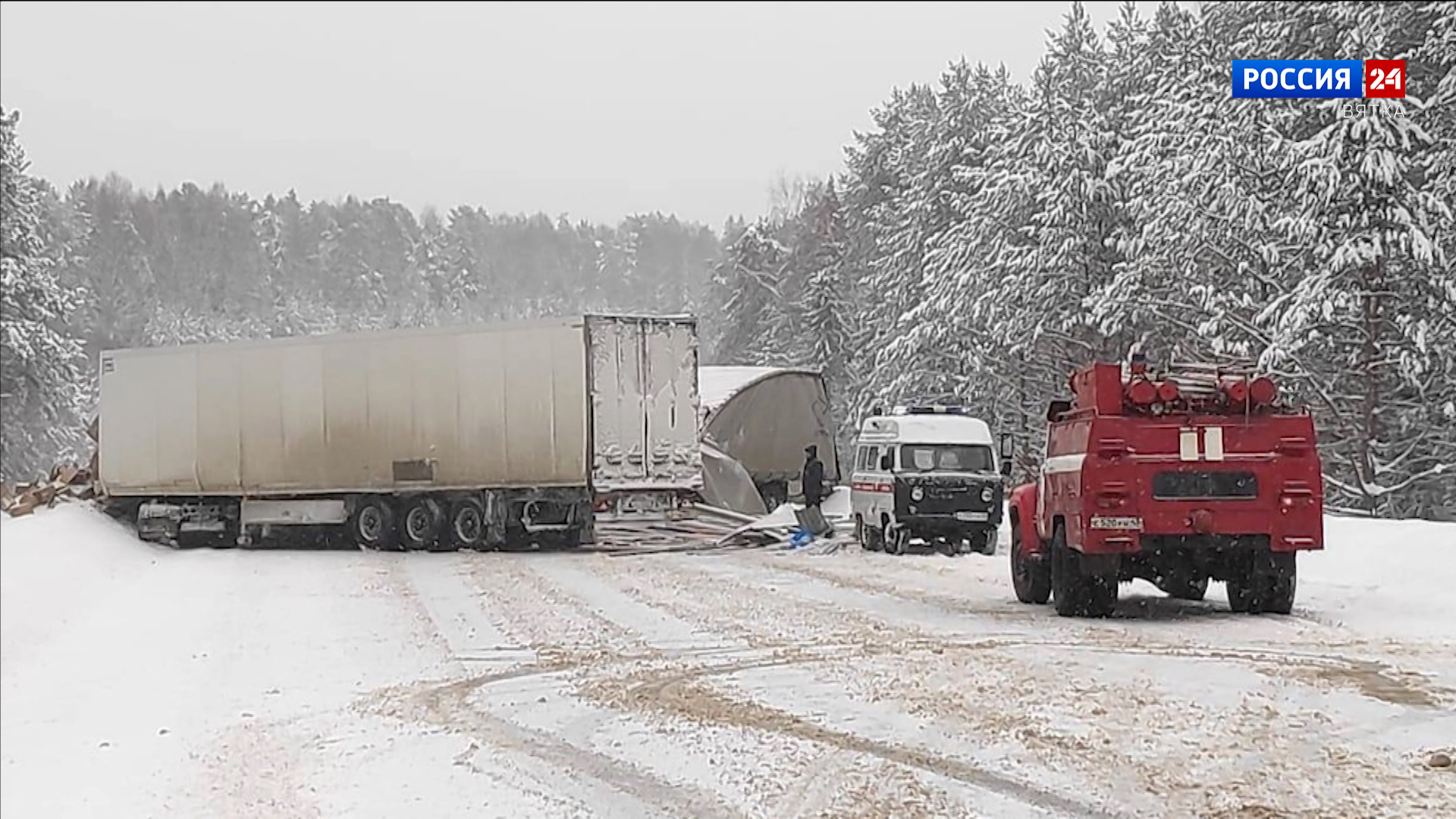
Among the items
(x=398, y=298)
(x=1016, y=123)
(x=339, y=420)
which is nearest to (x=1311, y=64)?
(x=1016, y=123)

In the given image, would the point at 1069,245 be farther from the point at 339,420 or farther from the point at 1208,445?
the point at 1208,445

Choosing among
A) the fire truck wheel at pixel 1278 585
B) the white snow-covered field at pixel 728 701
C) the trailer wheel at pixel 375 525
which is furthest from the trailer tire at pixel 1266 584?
the trailer wheel at pixel 375 525

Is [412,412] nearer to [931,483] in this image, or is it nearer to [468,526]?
[468,526]

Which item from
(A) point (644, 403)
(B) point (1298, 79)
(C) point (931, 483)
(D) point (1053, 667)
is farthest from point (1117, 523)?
(B) point (1298, 79)

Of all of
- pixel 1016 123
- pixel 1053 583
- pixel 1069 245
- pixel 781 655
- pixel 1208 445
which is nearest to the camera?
pixel 781 655

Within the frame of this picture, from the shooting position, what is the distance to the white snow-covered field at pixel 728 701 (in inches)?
324

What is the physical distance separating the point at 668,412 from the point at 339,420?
5.78m

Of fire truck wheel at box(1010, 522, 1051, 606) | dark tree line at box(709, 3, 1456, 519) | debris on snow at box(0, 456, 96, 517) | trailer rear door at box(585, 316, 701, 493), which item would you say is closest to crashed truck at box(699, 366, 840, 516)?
dark tree line at box(709, 3, 1456, 519)

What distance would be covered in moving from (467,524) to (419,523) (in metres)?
0.98

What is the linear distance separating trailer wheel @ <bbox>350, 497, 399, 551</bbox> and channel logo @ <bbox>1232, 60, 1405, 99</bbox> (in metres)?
19.2

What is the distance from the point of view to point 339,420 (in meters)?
28.7

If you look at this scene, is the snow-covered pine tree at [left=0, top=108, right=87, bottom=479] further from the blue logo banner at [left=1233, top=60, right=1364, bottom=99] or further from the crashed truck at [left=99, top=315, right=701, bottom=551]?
the blue logo banner at [left=1233, top=60, right=1364, bottom=99]

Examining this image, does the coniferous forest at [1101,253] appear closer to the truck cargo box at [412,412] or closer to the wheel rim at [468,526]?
the truck cargo box at [412,412]

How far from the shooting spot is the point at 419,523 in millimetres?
28344
